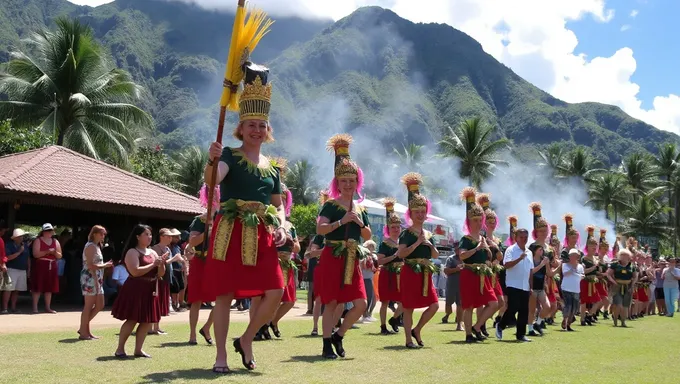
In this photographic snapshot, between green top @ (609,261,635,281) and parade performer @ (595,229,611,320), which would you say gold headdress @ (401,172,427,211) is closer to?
green top @ (609,261,635,281)

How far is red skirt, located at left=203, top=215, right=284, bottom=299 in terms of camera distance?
269 inches

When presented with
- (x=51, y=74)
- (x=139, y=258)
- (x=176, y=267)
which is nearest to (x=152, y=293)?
(x=139, y=258)

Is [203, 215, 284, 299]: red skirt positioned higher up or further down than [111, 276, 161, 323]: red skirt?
higher up

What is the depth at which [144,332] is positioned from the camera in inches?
334

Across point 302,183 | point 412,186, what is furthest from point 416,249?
point 302,183

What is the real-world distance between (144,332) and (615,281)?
44.1ft

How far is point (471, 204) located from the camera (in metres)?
12.3

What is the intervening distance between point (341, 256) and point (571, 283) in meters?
9.74

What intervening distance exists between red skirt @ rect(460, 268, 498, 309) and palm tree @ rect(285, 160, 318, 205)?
6679 cm

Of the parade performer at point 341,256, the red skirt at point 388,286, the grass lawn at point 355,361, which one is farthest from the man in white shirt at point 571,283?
the parade performer at point 341,256

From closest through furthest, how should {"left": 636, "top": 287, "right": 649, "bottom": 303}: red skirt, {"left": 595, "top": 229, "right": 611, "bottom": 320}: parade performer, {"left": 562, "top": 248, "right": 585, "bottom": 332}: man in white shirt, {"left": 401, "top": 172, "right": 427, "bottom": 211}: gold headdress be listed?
1. {"left": 401, "top": 172, "right": 427, "bottom": 211}: gold headdress
2. {"left": 562, "top": 248, "right": 585, "bottom": 332}: man in white shirt
3. {"left": 595, "top": 229, "right": 611, "bottom": 320}: parade performer
4. {"left": 636, "top": 287, "right": 649, "bottom": 303}: red skirt

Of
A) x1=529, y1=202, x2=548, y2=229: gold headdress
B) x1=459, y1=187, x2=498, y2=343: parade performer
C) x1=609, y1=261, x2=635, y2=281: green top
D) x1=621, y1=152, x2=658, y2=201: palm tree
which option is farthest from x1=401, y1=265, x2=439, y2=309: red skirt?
x1=621, y1=152, x2=658, y2=201: palm tree

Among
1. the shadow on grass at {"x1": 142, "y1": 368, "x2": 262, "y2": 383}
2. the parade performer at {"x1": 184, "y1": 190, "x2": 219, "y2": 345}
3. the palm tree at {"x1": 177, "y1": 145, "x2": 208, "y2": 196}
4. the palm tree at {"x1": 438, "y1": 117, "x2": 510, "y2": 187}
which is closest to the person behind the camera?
the shadow on grass at {"x1": 142, "y1": 368, "x2": 262, "y2": 383}

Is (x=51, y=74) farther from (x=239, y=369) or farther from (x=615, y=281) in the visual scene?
(x=239, y=369)
